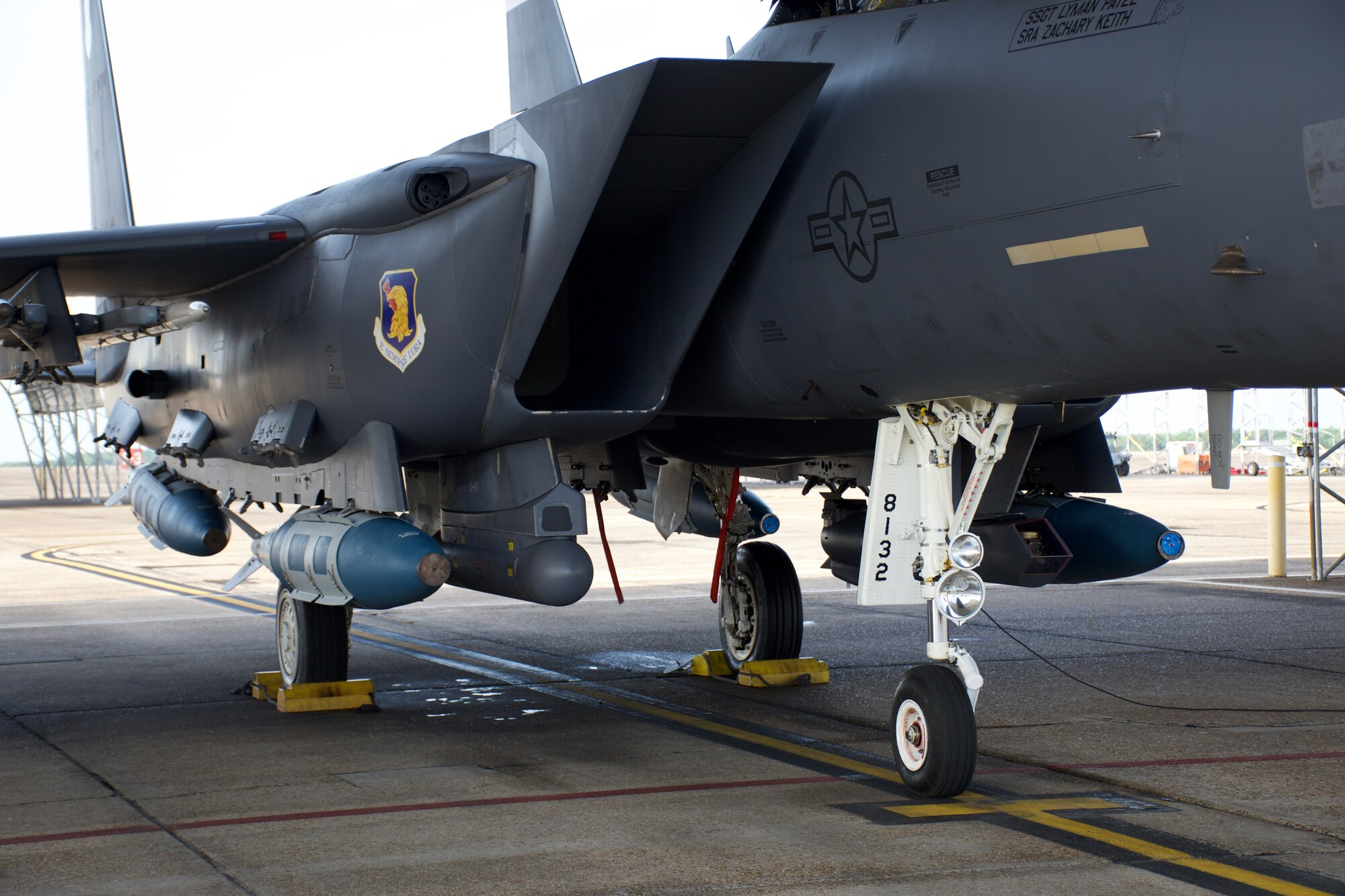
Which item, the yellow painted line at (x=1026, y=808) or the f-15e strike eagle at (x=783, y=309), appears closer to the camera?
the f-15e strike eagle at (x=783, y=309)

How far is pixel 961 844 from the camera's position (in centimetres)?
517

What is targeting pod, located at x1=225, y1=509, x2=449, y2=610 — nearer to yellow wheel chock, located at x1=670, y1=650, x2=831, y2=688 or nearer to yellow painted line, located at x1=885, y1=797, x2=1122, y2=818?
yellow painted line, located at x1=885, y1=797, x2=1122, y2=818

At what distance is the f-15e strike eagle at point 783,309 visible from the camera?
4.35 metres

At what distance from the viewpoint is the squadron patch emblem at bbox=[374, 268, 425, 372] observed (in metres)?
7.11

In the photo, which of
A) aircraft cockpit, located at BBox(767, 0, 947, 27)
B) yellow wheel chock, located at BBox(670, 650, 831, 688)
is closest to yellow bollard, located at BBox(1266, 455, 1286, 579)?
yellow wheel chock, located at BBox(670, 650, 831, 688)

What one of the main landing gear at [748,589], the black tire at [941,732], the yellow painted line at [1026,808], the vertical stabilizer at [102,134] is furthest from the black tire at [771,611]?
the vertical stabilizer at [102,134]

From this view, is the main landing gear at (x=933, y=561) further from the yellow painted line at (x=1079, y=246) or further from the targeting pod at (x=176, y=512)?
the targeting pod at (x=176, y=512)

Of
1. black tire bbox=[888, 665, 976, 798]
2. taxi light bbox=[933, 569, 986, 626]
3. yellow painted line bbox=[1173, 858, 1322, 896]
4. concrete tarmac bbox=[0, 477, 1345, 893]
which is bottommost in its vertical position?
concrete tarmac bbox=[0, 477, 1345, 893]

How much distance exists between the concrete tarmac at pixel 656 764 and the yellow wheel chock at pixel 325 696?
0.12 m

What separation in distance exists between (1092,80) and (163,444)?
25.6ft

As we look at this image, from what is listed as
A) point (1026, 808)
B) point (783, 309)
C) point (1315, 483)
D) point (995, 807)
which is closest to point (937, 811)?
point (995, 807)

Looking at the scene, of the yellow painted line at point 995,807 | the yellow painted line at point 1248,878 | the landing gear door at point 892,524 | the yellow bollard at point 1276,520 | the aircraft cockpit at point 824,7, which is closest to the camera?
the yellow painted line at point 1248,878

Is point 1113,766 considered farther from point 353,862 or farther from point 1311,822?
point 353,862

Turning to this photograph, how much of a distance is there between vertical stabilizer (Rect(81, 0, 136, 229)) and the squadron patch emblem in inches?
207
